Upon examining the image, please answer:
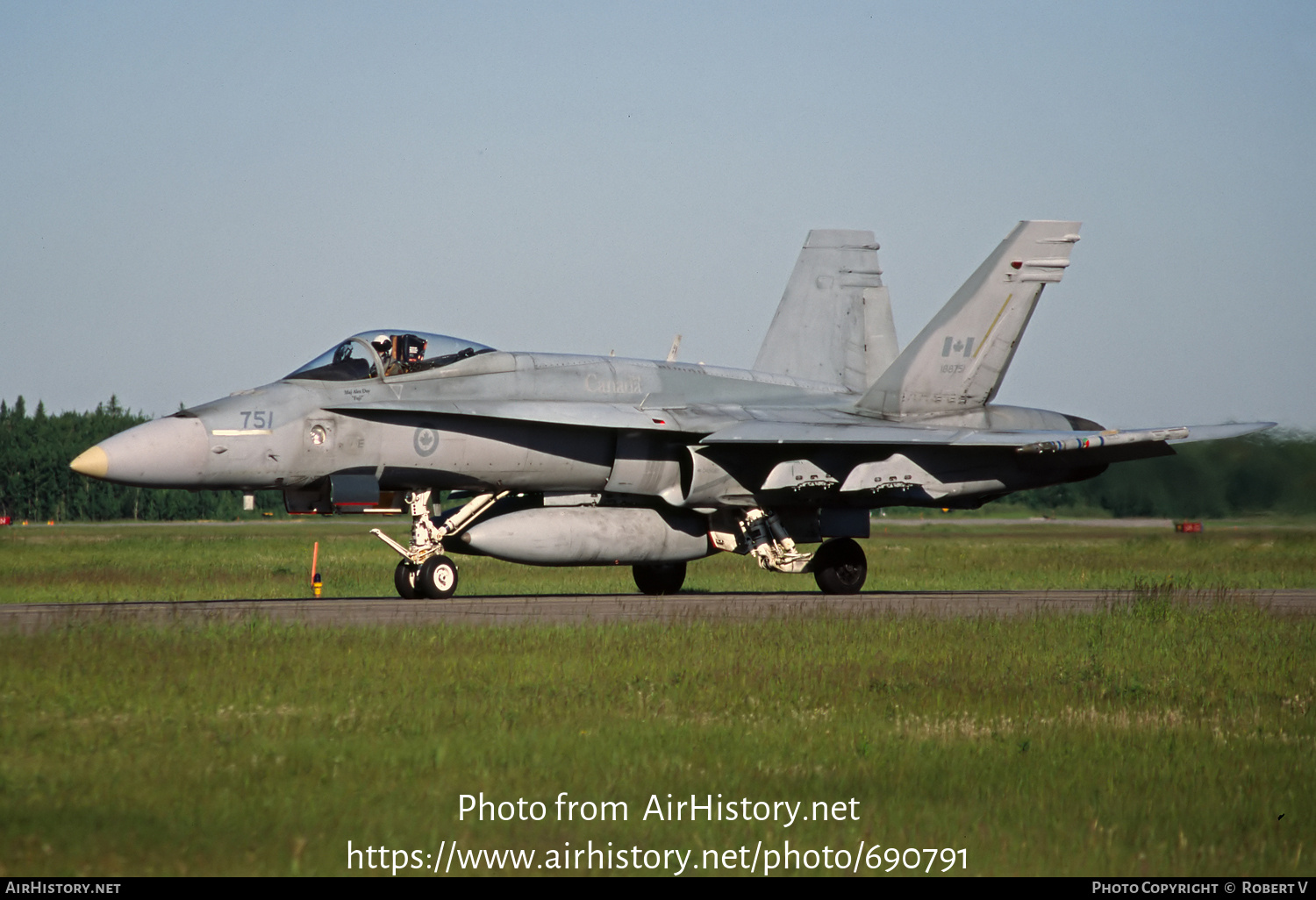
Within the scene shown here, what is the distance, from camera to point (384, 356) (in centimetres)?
1509

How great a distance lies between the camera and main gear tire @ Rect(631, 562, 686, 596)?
17.7 meters

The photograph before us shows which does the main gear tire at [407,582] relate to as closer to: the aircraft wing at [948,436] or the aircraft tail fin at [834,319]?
the aircraft wing at [948,436]

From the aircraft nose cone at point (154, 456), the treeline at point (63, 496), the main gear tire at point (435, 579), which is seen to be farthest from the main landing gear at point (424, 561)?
the treeline at point (63, 496)

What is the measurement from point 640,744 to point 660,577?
10740 millimetres

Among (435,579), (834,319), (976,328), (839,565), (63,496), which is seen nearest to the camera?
(435,579)

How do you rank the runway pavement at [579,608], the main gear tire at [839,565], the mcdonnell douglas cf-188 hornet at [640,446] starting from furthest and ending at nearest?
the main gear tire at [839,565] < the mcdonnell douglas cf-188 hornet at [640,446] < the runway pavement at [579,608]

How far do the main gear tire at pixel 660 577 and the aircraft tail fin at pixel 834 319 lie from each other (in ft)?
14.8

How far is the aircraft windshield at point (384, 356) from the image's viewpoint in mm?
14812

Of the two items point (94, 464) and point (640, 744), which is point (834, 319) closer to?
point (94, 464)

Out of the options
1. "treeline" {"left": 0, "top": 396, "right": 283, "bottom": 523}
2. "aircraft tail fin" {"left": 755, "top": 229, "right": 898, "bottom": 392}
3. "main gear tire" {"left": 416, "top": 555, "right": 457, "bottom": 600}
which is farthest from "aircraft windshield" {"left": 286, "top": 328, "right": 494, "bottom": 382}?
"treeline" {"left": 0, "top": 396, "right": 283, "bottom": 523}

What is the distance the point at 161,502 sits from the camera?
76938mm

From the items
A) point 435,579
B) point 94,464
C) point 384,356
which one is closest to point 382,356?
point 384,356

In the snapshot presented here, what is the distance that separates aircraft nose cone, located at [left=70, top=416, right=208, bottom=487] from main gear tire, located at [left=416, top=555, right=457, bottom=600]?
268 cm
